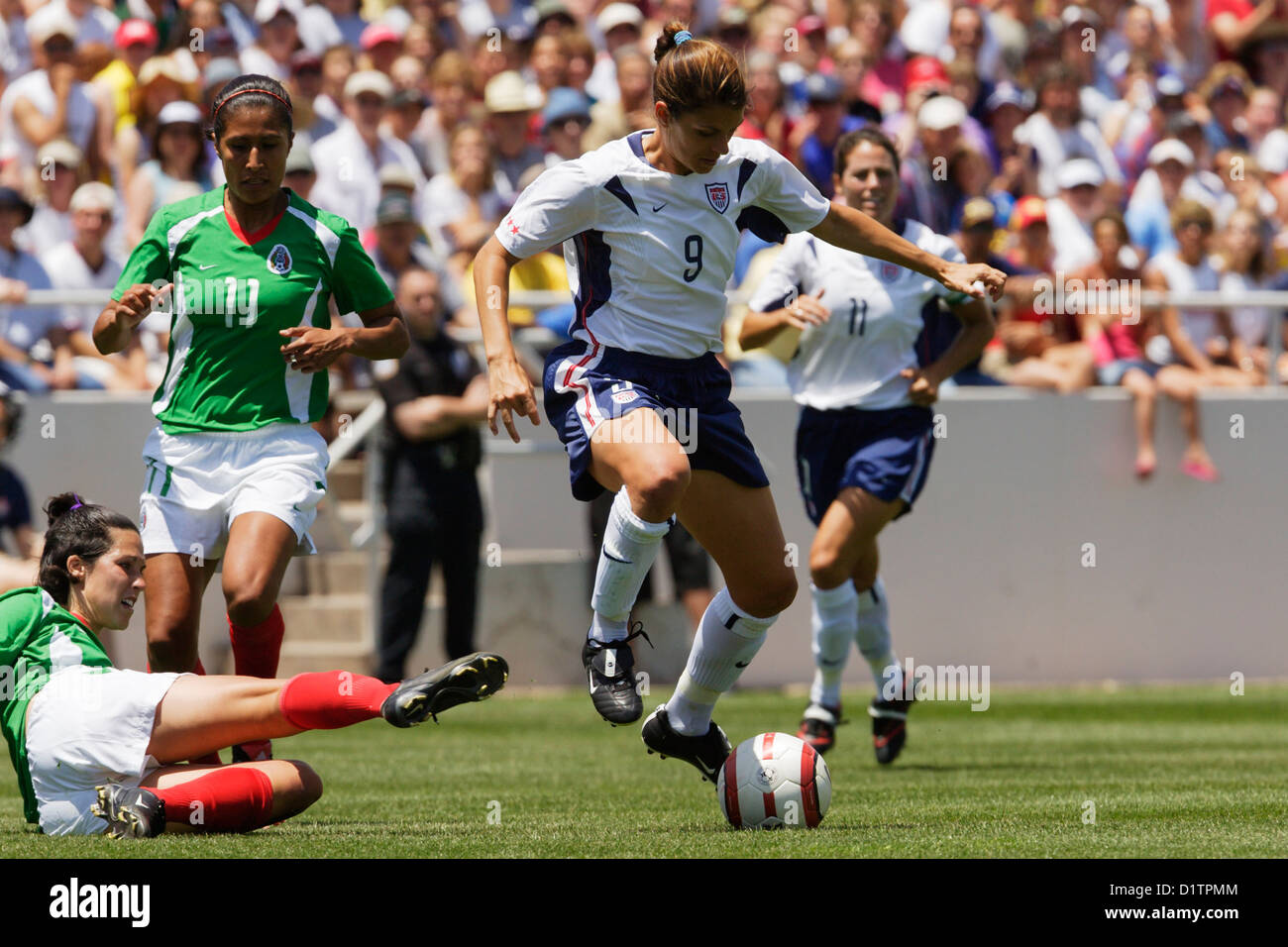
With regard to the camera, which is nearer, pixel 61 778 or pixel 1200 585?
pixel 61 778

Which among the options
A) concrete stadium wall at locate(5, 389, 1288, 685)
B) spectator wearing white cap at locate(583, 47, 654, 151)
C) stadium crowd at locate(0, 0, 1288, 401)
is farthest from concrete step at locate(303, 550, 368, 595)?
spectator wearing white cap at locate(583, 47, 654, 151)

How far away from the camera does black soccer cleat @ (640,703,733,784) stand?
7.41 m

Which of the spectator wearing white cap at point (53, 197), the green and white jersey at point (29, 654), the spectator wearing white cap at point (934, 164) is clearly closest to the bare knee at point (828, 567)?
the green and white jersey at point (29, 654)

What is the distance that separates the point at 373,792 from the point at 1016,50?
37.8 feet

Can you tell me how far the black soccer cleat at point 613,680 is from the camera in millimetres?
6672

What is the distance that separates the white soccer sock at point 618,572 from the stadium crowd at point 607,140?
671cm

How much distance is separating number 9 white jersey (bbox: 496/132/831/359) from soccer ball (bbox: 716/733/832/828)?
1.46 m

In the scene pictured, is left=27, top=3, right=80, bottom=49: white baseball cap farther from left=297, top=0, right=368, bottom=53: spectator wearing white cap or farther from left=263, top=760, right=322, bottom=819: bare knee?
left=263, top=760, right=322, bottom=819: bare knee

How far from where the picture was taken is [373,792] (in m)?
8.59

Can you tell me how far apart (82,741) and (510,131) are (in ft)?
31.1

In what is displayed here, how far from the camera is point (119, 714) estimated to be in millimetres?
6449

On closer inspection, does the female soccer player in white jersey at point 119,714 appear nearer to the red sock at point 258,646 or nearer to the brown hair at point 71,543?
the brown hair at point 71,543
